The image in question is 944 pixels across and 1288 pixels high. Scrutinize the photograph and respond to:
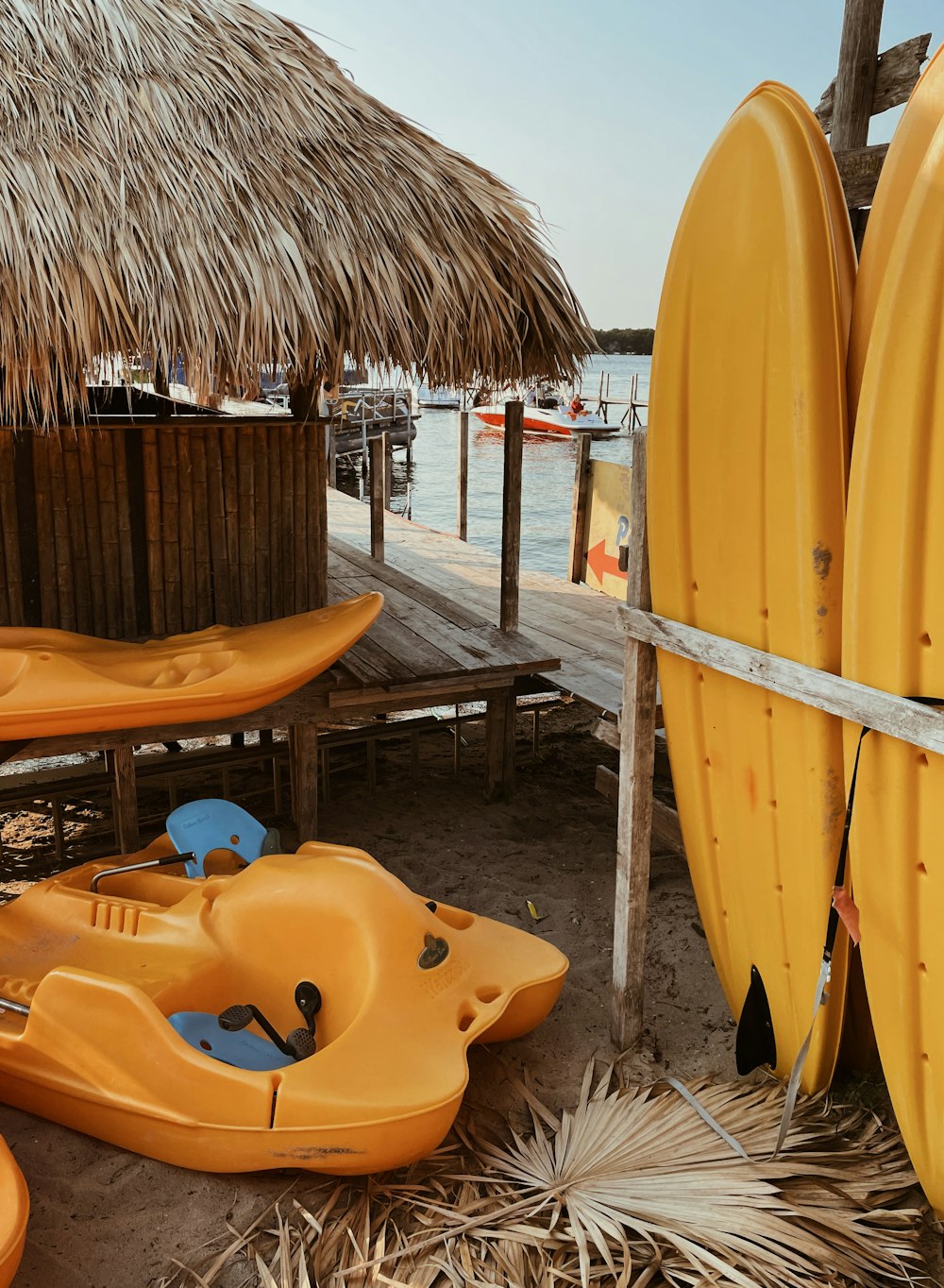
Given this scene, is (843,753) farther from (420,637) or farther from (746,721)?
(420,637)

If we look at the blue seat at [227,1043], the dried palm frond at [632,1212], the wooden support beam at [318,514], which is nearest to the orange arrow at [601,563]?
the wooden support beam at [318,514]

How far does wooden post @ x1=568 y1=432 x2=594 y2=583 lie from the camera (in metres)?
8.24

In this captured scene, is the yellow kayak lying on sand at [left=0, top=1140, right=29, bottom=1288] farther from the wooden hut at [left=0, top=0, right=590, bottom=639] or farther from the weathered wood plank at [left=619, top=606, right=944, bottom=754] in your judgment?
the wooden hut at [left=0, top=0, right=590, bottom=639]

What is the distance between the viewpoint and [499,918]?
13.4 feet

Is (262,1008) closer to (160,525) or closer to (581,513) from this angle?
(160,525)

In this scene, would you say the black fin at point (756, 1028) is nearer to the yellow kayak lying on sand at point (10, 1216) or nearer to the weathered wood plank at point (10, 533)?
the yellow kayak lying on sand at point (10, 1216)

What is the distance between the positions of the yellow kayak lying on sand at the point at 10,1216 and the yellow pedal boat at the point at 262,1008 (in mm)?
350

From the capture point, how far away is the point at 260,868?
116 inches

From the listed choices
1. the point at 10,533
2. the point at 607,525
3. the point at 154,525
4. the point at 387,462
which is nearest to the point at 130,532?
the point at 154,525

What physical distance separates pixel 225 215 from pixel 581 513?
4.94m

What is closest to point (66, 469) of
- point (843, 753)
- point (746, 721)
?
point (746, 721)

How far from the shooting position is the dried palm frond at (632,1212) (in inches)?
89.8

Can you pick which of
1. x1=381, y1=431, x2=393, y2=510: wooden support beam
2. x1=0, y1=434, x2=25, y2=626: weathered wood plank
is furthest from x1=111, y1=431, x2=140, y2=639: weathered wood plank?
x1=381, y1=431, x2=393, y2=510: wooden support beam

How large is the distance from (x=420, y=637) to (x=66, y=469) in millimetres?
1924
